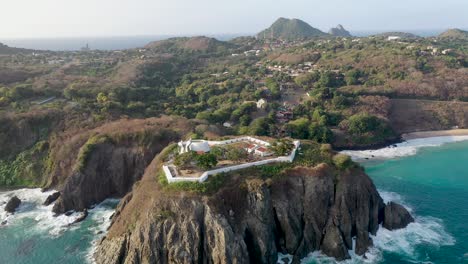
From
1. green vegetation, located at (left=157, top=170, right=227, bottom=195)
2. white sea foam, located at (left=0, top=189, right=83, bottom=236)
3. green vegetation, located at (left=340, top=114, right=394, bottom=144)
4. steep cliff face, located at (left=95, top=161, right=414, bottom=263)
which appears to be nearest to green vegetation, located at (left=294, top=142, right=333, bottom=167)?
steep cliff face, located at (left=95, top=161, right=414, bottom=263)

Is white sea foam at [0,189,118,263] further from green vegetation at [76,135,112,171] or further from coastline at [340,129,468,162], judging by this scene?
coastline at [340,129,468,162]

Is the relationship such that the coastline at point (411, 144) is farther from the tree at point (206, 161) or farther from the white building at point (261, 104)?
the tree at point (206, 161)

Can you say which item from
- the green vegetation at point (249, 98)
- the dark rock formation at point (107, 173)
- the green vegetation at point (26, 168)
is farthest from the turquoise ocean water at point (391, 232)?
the green vegetation at point (249, 98)

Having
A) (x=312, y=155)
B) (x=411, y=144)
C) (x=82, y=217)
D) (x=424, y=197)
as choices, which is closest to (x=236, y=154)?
(x=312, y=155)

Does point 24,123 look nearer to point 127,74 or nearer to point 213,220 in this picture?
point 213,220

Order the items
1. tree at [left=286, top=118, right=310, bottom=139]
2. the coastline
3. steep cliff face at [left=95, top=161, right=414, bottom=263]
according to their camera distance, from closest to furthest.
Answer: steep cliff face at [left=95, top=161, right=414, bottom=263]
the coastline
tree at [left=286, top=118, right=310, bottom=139]

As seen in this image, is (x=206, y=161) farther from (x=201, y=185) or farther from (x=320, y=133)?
(x=320, y=133)
